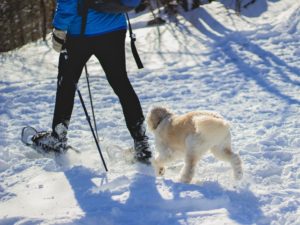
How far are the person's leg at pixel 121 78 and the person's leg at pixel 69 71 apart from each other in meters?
0.12

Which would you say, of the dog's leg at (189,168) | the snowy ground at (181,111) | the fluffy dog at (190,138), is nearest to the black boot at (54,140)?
the snowy ground at (181,111)

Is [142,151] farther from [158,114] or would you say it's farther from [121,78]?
[121,78]

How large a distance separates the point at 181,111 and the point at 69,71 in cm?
255

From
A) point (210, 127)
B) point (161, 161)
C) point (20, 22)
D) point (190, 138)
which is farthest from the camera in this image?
point (20, 22)

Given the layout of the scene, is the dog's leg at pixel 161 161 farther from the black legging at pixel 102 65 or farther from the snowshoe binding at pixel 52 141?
the snowshoe binding at pixel 52 141

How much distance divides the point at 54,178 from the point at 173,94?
3.61 metres

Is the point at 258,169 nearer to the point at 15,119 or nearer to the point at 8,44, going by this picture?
the point at 15,119

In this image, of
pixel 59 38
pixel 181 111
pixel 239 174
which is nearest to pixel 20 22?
pixel 181 111

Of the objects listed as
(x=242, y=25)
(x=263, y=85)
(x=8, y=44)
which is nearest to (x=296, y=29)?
(x=242, y=25)

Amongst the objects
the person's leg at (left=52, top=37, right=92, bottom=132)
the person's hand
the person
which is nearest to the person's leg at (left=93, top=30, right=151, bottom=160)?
the person

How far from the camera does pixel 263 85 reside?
7.36m

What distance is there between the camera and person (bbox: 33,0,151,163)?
4.10 meters

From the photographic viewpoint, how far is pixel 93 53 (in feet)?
13.9

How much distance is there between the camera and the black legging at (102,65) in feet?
13.7
